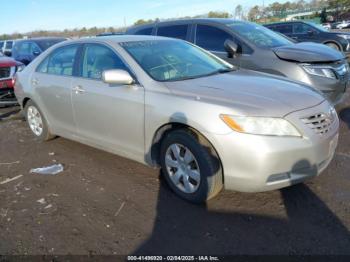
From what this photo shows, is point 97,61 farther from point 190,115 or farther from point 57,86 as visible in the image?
point 190,115

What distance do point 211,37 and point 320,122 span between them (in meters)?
4.07

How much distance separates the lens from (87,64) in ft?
15.1

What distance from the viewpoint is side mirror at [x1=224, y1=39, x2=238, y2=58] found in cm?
627

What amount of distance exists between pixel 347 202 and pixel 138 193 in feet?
6.86

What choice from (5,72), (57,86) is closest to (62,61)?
(57,86)

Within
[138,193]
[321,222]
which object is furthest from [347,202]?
[138,193]

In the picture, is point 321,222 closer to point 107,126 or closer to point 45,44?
point 107,126

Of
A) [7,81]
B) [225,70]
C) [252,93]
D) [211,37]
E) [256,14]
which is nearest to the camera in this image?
[252,93]

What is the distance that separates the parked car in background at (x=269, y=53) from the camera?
19.2ft

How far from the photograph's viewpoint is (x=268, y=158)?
3.04 metres

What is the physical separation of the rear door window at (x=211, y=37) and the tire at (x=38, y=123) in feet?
11.0

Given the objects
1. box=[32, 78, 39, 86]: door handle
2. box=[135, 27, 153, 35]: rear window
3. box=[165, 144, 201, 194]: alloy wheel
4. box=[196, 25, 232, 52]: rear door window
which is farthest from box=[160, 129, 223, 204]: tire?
box=[135, 27, 153, 35]: rear window

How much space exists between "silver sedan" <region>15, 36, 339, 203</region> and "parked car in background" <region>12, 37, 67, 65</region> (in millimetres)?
7929

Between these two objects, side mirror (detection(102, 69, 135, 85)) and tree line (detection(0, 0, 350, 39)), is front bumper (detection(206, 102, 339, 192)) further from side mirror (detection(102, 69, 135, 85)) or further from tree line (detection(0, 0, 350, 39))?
tree line (detection(0, 0, 350, 39))
